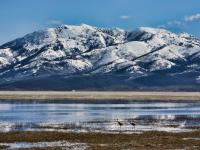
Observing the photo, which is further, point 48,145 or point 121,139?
point 121,139

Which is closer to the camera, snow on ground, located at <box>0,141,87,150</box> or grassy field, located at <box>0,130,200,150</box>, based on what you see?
snow on ground, located at <box>0,141,87,150</box>

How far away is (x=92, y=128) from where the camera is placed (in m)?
63.0

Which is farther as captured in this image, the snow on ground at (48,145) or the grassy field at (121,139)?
the grassy field at (121,139)

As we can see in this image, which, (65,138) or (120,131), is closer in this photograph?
(65,138)

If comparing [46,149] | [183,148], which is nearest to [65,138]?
[46,149]

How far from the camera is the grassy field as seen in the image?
45719 millimetres

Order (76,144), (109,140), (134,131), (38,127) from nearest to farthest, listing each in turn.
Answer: (76,144) → (109,140) → (134,131) → (38,127)

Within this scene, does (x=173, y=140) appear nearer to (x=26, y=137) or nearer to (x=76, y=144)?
(x=76, y=144)

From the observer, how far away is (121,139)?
51125mm

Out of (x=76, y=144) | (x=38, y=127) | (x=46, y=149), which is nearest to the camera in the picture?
(x=46, y=149)

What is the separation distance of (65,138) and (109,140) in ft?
12.7

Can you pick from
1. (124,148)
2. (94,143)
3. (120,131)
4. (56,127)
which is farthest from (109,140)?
(56,127)

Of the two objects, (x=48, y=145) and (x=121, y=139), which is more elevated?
(x=121, y=139)

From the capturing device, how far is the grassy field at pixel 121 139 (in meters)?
45.7
